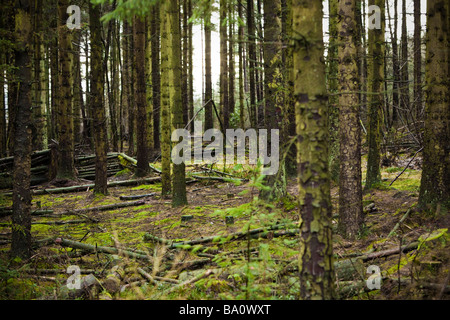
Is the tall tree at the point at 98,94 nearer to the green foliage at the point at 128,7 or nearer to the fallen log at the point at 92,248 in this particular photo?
the fallen log at the point at 92,248

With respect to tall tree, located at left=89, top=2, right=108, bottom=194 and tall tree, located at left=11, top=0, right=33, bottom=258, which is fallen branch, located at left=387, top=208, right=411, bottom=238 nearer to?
tall tree, located at left=11, top=0, right=33, bottom=258

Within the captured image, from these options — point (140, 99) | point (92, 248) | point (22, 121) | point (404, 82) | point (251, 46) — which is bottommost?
point (92, 248)

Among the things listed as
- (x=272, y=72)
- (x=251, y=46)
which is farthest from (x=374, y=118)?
(x=251, y=46)

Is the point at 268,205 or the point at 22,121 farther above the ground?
the point at 22,121

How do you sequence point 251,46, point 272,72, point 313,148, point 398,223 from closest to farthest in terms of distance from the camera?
1. point 313,148
2. point 398,223
3. point 272,72
4. point 251,46

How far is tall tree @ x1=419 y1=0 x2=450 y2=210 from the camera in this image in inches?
208

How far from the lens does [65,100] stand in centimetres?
1195

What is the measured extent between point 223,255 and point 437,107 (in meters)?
4.12

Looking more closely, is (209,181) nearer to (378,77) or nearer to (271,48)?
(271,48)

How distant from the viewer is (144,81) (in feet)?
40.5

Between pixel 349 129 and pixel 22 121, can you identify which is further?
pixel 349 129

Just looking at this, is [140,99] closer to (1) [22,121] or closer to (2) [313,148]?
(1) [22,121]

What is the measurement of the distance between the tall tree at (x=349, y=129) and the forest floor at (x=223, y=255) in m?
0.39
